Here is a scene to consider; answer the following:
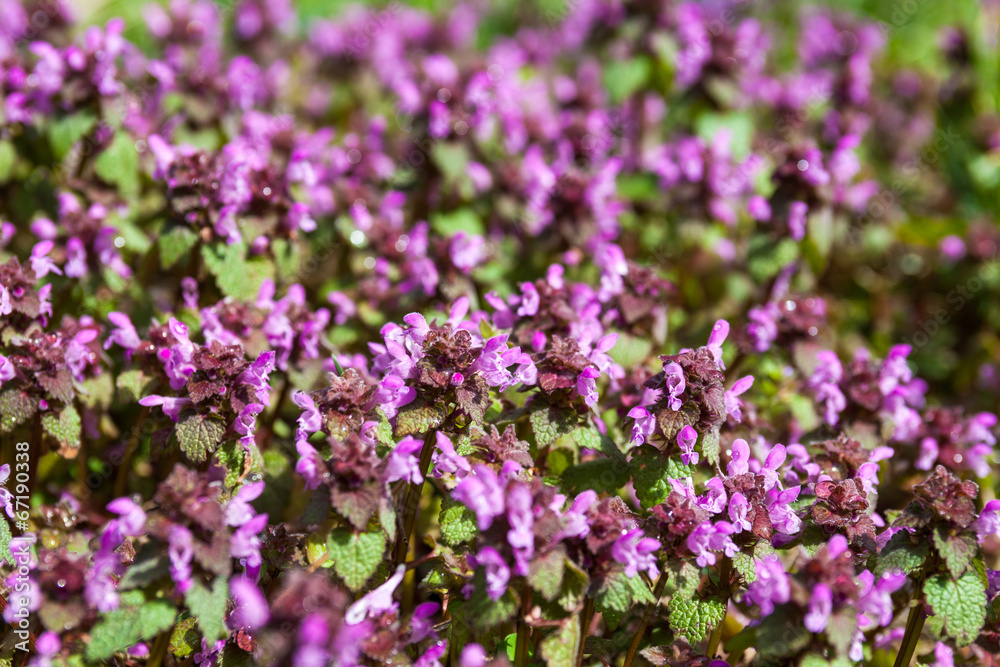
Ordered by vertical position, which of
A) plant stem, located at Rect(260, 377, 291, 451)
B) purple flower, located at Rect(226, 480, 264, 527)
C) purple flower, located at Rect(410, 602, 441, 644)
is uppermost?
purple flower, located at Rect(226, 480, 264, 527)

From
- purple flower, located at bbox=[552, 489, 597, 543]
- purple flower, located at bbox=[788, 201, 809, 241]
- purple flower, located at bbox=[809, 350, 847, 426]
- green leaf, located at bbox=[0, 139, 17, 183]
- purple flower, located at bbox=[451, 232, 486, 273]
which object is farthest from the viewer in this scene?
purple flower, located at bbox=[788, 201, 809, 241]

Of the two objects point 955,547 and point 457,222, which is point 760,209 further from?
point 955,547

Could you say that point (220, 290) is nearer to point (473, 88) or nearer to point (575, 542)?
point (473, 88)

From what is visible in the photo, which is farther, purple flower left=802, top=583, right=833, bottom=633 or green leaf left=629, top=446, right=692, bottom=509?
green leaf left=629, top=446, right=692, bottom=509

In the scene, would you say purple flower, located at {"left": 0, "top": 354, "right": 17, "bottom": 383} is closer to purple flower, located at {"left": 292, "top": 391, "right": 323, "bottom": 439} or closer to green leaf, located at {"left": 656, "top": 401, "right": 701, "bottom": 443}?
purple flower, located at {"left": 292, "top": 391, "right": 323, "bottom": 439}

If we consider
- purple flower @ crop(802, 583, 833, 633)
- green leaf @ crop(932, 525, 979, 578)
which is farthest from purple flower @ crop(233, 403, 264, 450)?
green leaf @ crop(932, 525, 979, 578)

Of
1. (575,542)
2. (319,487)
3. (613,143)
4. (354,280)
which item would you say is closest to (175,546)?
(319,487)

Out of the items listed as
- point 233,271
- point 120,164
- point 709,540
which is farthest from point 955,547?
point 120,164
